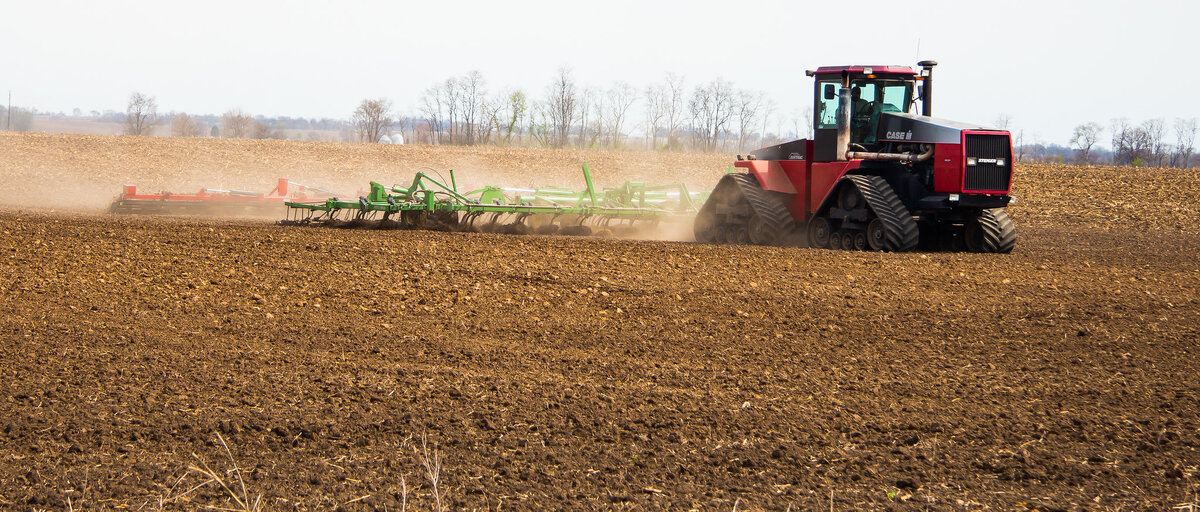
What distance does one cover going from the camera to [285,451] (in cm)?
502

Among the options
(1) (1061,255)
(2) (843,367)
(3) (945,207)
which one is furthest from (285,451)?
(1) (1061,255)

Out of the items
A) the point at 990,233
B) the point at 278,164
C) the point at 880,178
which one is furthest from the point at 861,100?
the point at 278,164

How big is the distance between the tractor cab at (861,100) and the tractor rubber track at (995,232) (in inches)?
66.7

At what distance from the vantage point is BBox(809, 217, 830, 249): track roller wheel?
14.1m

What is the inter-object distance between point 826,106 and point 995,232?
2.80 metres

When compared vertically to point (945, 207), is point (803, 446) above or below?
below

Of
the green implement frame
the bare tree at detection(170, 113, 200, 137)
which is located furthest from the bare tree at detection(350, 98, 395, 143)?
the green implement frame

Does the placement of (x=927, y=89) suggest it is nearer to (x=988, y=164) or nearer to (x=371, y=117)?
(x=988, y=164)

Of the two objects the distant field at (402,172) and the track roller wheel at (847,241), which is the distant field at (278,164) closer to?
the distant field at (402,172)

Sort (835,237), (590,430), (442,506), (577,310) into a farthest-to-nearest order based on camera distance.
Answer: (835,237)
(577,310)
(590,430)
(442,506)

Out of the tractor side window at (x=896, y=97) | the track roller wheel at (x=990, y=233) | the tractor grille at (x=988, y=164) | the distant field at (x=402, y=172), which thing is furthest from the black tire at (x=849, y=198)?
the distant field at (x=402, y=172)

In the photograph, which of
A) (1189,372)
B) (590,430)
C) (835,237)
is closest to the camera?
(590,430)

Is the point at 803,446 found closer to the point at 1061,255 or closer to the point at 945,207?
the point at 945,207

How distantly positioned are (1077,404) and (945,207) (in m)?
7.04
